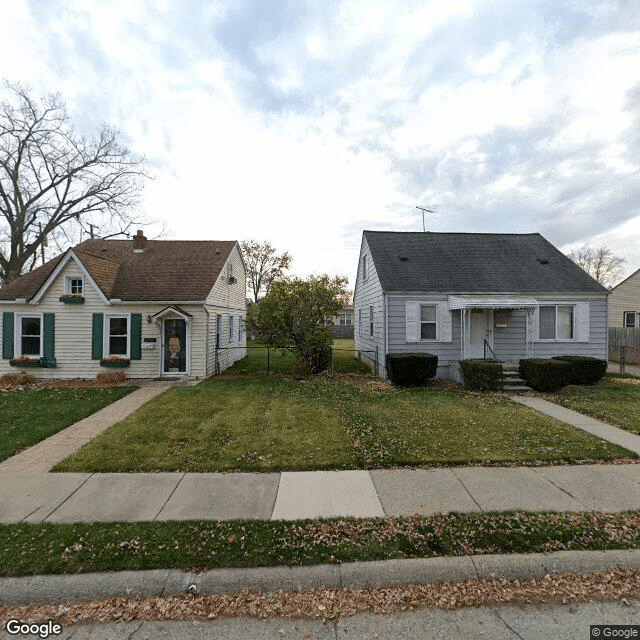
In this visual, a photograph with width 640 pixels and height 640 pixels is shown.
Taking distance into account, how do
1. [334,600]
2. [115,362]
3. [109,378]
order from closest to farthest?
[334,600], [109,378], [115,362]

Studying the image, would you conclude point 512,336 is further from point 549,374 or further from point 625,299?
point 625,299

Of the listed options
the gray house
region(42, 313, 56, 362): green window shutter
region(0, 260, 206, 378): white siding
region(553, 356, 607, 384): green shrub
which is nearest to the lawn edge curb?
the gray house

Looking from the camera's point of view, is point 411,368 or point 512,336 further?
point 512,336

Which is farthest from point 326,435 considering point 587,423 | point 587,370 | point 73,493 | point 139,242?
point 139,242

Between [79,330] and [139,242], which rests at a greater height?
[139,242]

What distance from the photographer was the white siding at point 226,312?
1330 cm

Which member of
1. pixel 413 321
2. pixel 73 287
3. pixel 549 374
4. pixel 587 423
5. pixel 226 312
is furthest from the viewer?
pixel 226 312

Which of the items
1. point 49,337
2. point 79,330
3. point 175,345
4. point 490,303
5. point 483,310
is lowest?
point 175,345

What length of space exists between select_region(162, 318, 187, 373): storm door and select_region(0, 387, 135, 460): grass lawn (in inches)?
74.0

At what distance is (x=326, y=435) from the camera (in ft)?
21.2

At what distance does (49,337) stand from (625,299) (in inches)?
1230

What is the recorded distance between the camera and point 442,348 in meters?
12.6

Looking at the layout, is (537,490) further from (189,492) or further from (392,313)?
(392,313)

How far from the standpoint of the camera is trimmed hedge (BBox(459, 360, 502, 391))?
405 inches
